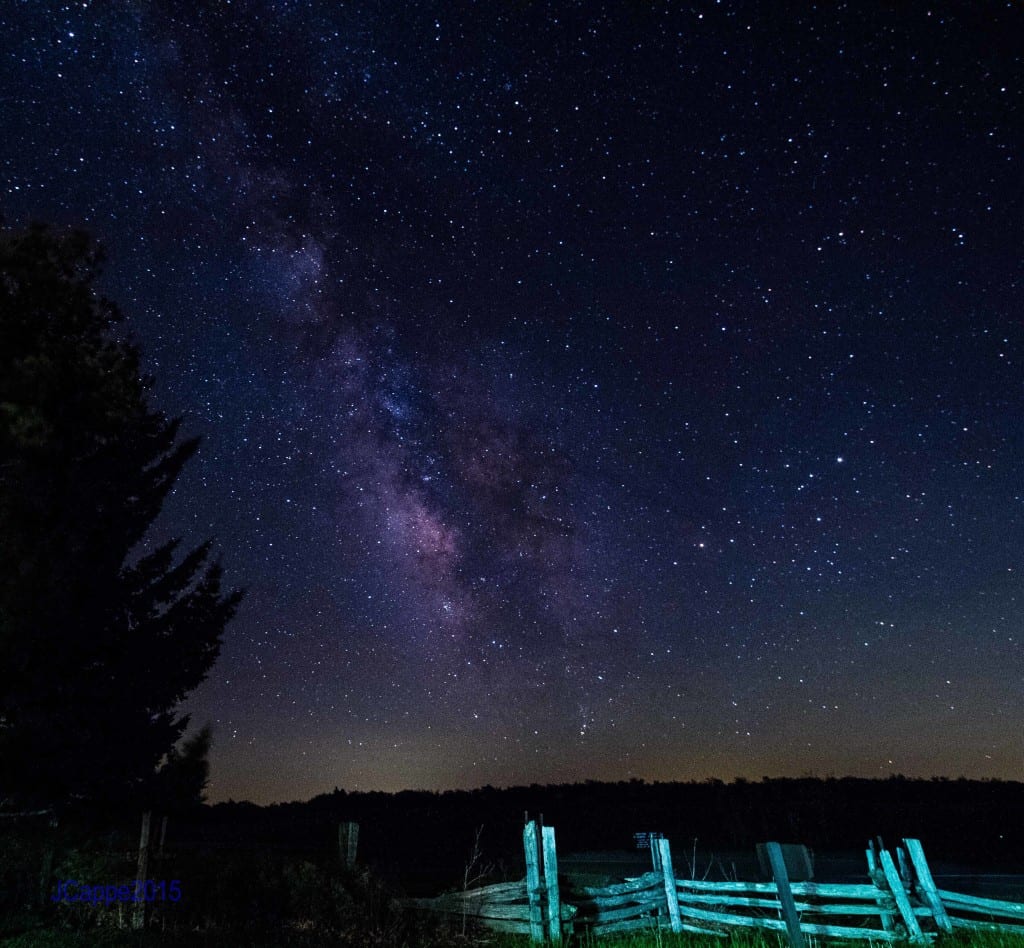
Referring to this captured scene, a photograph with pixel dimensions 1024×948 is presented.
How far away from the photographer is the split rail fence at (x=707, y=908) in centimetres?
1148

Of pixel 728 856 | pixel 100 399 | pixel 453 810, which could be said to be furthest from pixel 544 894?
pixel 453 810

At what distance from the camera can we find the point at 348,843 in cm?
1407

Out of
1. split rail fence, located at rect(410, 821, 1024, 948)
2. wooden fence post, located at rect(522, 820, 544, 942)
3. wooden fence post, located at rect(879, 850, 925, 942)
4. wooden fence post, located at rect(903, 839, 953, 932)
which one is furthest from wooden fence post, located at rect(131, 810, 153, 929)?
wooden fence post, located at rect(903, 839, 953, 932)

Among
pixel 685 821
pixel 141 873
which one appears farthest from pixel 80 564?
pixel 685 821

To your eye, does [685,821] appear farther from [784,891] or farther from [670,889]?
[784,891]

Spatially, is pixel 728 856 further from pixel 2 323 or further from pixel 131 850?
pixel 2 323

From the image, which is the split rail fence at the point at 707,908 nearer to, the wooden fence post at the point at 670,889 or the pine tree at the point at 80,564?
the wooden fence post at the point at 670,889

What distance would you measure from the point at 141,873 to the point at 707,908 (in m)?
10.7

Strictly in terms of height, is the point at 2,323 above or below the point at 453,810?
above

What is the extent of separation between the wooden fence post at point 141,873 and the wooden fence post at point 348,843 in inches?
144

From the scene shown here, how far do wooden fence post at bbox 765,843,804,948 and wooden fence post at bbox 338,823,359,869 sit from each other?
9424 mm

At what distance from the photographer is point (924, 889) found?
11.8 metres

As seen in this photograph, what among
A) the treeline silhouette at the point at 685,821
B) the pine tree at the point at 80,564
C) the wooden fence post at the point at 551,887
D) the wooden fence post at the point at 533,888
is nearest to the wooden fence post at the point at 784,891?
the wooden fence post at the point at 551,887

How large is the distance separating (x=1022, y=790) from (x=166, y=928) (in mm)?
60250
